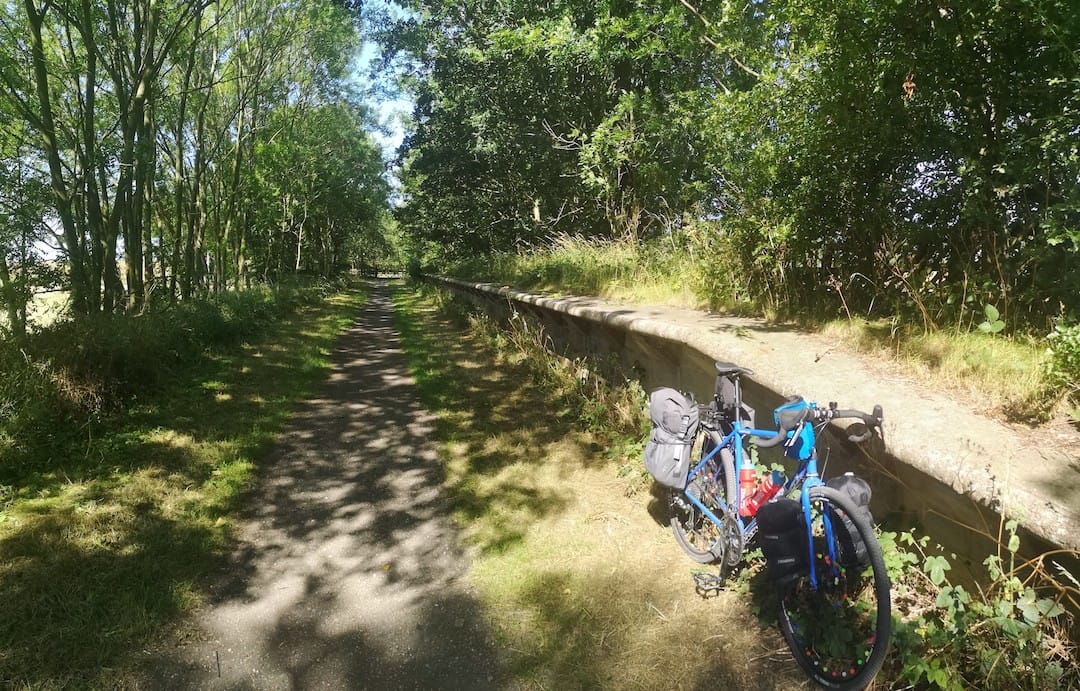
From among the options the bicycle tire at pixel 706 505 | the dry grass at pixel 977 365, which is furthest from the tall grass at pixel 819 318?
the bicycle tire at pixel 706 505

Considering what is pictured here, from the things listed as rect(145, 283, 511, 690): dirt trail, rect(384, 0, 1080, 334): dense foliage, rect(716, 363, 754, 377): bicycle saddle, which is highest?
rect(384, 0, 1080, 334): dense foliage

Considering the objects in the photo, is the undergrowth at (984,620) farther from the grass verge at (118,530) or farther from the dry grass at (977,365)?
the grass verge at (118,530)

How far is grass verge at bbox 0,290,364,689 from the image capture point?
257cm

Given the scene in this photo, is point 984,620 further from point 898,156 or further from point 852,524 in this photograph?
point 898,156

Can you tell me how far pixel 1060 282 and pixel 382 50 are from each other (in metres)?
18.0

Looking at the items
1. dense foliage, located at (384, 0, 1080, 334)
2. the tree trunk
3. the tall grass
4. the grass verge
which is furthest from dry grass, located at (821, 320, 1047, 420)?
the tree trunk

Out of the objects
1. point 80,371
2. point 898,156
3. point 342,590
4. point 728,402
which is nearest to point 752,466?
point 728,402

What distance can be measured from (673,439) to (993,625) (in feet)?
5.18

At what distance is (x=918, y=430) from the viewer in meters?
2.16

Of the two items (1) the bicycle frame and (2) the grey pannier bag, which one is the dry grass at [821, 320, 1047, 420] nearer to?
(1) the bicycle frame

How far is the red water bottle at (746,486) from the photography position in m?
2.81

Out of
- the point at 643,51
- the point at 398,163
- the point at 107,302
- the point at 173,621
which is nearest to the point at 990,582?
the point at 173,621

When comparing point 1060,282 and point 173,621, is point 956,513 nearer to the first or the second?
point 1060,282

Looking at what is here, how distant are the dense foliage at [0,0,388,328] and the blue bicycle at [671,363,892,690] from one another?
6647 mm
